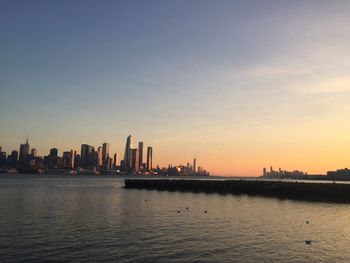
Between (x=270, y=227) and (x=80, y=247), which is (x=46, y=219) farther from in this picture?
(x=270, y=227)

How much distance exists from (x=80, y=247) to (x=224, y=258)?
11035mm

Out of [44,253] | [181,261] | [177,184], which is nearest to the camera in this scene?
[181,261]

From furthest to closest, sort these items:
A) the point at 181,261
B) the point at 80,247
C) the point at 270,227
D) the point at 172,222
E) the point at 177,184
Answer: the point at 177,184 < the point at 172,222 < the point at 270,227 < the point at 80,247 < the point at 181,261

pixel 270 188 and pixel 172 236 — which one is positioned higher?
pixel 270 188

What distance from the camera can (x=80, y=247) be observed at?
27.0 m

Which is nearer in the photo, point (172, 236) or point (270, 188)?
point (172, 236)

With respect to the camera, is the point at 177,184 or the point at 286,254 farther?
the point at 177,184

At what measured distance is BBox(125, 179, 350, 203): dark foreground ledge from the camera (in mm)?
76625

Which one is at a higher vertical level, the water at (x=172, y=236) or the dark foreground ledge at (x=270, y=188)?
the dark foreground ledge at (x=270, y=188)

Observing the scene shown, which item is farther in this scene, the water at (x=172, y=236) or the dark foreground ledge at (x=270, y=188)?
the dark foreground ledge at (x=270, y=188)

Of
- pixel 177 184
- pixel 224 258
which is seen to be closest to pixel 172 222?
pixel 224 258

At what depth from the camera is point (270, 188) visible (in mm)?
92188

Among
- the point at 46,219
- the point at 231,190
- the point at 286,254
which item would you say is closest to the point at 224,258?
the point at 286,254

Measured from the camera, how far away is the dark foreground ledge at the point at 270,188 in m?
76.6
